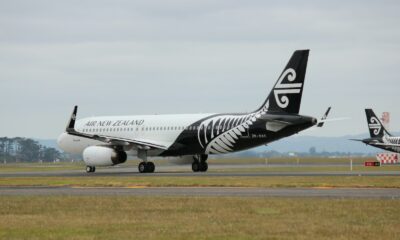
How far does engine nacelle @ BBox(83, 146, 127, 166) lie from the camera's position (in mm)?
65312

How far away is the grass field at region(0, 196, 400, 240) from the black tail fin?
66.3 meters

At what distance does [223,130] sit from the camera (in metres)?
62.5

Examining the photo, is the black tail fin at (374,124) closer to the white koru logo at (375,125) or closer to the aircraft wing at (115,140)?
the white koru logo at (375,125)

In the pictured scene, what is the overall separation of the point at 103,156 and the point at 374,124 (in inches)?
1612

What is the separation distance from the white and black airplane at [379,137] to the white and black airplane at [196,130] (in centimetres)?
3119

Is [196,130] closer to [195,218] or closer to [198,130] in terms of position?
[198,130]

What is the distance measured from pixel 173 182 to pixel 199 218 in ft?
70.2

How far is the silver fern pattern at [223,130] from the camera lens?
61.3 meters

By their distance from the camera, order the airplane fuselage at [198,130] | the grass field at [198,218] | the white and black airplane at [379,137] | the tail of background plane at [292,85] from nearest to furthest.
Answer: the grass field at [198,218]
the tail of background plane at [292,85]
the airplane fuselage at [198,130]
the white and black airplane at [379,137]

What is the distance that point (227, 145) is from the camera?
6275 cm

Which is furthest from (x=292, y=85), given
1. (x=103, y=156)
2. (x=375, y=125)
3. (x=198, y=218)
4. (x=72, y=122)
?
(x=375, y=125)

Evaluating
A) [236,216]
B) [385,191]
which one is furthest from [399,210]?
[385,191]

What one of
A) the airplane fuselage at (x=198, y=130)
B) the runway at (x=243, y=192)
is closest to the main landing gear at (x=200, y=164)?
the airplane fuselage at (x=198, y=130)

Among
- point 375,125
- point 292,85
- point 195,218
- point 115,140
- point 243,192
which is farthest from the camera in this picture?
point 375,125
